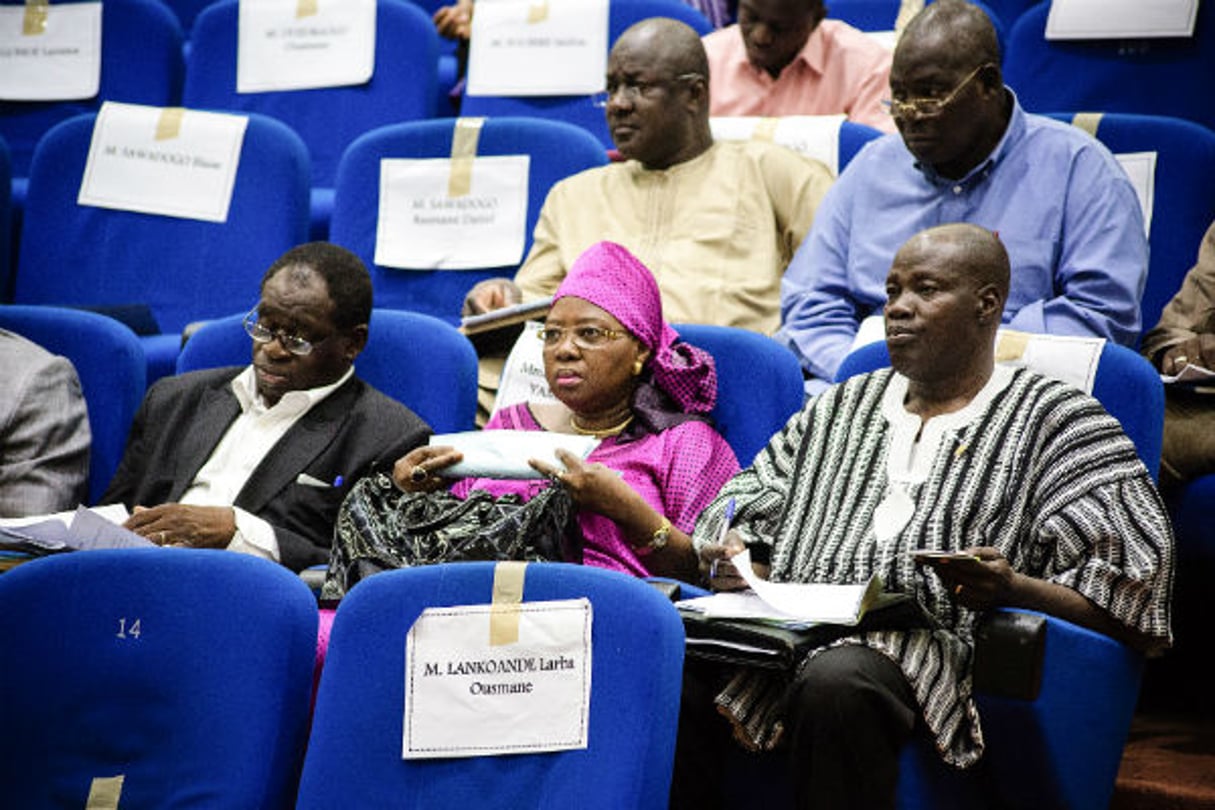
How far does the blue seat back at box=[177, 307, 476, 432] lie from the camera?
10.0ft

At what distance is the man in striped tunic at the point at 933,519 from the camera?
2205 millimetres

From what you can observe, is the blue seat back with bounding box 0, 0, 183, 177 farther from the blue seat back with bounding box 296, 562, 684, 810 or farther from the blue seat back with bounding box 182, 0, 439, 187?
the blue seat back with bounding box 296, 562, 684, 810

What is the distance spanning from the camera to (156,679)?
2.18m

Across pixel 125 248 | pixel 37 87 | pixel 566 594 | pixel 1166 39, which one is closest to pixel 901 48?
pixel 1166 39

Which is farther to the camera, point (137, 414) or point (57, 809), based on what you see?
point (137, 414)

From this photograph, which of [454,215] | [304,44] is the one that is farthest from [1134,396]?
[304,44]

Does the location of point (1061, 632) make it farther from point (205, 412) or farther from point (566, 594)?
point (205, 412)

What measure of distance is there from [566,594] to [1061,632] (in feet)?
2.11

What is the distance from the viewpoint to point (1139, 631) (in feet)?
7.52

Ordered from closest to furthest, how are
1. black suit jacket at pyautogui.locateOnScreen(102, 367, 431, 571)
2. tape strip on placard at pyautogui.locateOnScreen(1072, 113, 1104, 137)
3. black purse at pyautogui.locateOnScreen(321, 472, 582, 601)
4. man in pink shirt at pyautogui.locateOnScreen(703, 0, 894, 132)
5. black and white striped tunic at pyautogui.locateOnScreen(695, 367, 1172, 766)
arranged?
black and white striped tunic at pyautogui.locateOnScreen(695, 367, 1172, 766) < black purse at pyautogui.locateOnScreen(321, 472, 582, 601) < black suit jacket at pyautogui.locateOnScreen(102, 367, 431, 571) < tape strip on placard at pyautogui.locateOnScreen(1072, 113, 1104, 137) < man in pink shirt at pyautogui.locateOnScreen(703, 0, 894, 132)

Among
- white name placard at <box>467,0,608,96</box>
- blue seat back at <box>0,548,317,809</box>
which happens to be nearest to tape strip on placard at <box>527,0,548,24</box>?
white name placard at <box>467,0,608,96</box>

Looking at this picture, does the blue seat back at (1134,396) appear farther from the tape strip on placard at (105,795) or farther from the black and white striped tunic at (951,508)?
the tape strip on placard at (105,795)

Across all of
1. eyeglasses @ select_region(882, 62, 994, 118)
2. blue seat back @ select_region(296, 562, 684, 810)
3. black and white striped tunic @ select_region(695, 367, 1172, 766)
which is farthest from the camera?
eyeglasses @ select_region(882, 62, 994, 118)

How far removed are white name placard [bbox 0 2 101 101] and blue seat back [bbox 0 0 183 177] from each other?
26 millimetres
